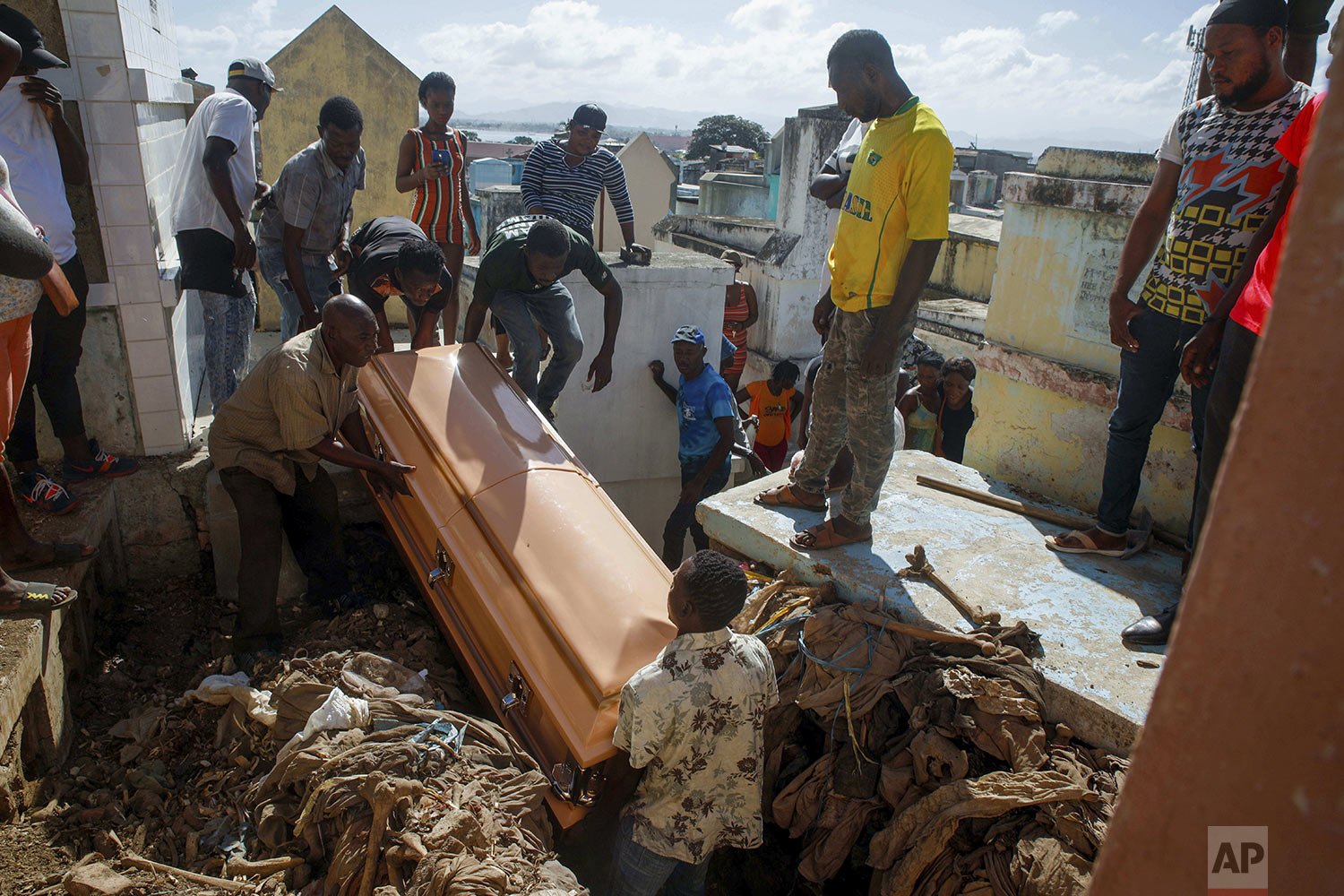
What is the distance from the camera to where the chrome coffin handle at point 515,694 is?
3281 mm

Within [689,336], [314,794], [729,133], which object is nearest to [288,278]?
[689,336]

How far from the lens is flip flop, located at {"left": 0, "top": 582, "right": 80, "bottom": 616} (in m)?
3.23

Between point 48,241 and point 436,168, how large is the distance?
246 centimetres

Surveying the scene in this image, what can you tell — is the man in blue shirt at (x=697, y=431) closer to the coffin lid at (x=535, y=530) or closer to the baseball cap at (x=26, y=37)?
the coffin lid at (x=535, y=530)

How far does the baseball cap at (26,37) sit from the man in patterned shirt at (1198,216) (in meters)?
4.31

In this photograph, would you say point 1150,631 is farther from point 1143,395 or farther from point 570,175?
point 570,175

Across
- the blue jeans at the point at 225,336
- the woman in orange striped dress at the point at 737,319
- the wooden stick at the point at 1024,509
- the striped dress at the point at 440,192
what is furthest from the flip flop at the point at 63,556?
the woman in orange striped dress at the point at 737,319

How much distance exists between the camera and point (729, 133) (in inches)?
1474

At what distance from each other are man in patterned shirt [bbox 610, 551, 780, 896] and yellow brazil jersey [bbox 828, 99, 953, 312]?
135cm

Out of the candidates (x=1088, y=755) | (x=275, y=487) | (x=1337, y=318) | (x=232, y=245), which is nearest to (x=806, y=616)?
(x=1088, y=755)

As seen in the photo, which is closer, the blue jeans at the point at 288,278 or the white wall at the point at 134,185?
A: the white wall at the point at 134,185

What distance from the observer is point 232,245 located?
4.68 m

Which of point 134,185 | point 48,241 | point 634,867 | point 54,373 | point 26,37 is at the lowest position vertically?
point 634,867

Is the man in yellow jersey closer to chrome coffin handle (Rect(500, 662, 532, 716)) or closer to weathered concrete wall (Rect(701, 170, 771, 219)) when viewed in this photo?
chrome coffin handle (Rect(500, 662, 532, 716))
